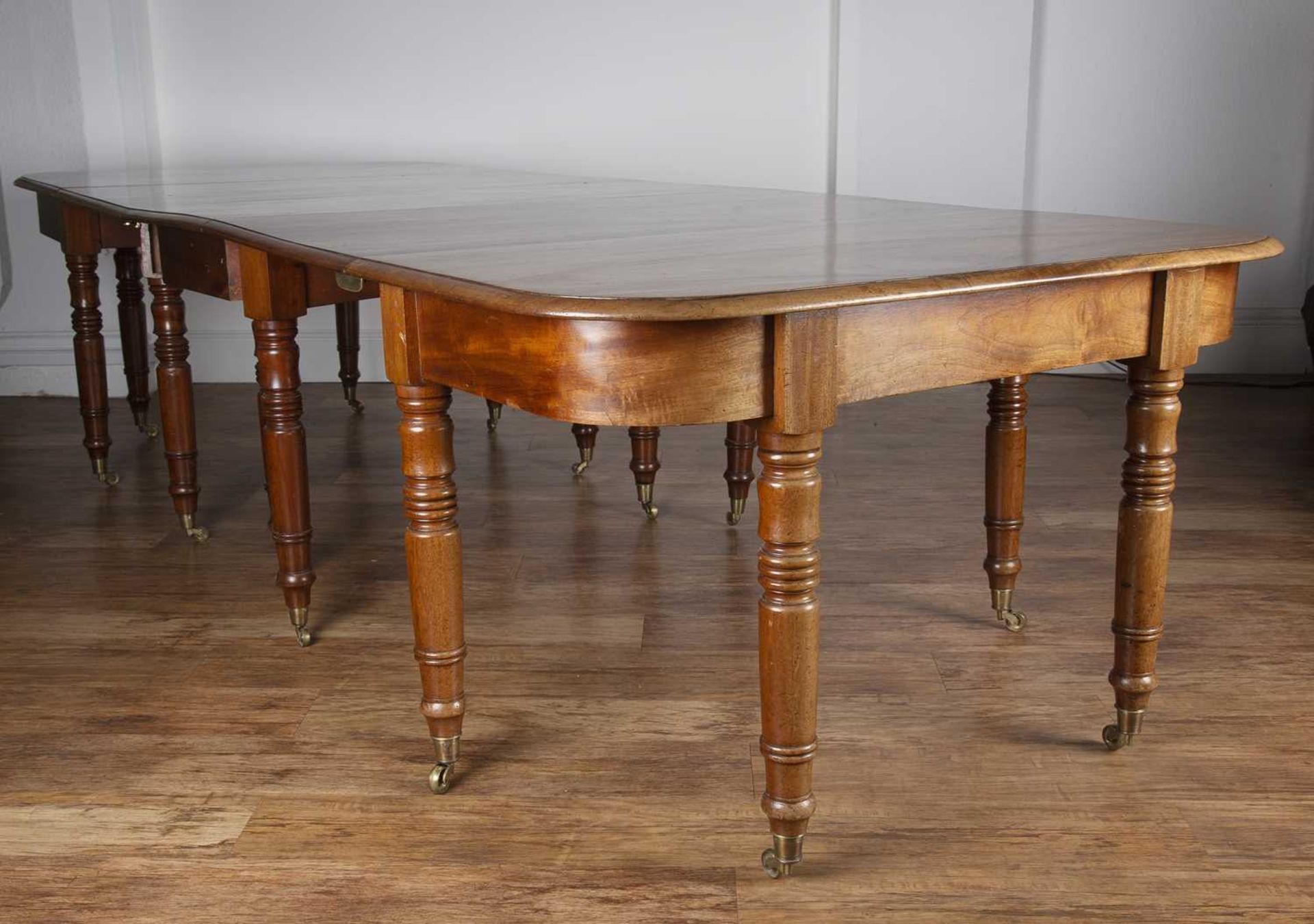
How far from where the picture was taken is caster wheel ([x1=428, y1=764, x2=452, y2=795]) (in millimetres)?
1755

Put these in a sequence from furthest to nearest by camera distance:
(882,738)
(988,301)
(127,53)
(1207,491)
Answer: (127,53) → (1207,491) → (882,738) → (988,301)

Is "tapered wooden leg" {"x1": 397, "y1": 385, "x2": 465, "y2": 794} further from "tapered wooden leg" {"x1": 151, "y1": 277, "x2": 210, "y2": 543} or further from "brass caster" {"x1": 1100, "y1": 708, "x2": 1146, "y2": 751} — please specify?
"tapered wooden leg" {"x1": 151, "y1": 277, "x2": 210, "y2": 543}

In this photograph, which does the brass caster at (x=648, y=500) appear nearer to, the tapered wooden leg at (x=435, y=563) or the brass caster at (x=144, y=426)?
the tapered wooden leg at (x=435, y=563)

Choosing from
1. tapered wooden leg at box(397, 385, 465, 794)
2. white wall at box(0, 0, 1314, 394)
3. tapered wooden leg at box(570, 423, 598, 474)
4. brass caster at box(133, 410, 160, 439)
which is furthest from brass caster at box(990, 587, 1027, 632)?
brass caster at box(133, 410, 160, 439)

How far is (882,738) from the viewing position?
1.89 metres

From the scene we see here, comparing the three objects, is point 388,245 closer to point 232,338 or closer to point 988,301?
point 988,301

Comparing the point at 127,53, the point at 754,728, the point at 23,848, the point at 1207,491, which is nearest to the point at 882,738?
the point at 754,728

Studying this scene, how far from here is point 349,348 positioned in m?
3.83

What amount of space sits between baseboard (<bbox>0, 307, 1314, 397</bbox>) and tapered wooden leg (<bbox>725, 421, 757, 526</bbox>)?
191cm

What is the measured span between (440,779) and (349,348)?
7.48 feet

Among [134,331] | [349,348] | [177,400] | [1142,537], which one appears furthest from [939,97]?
[1142,537]

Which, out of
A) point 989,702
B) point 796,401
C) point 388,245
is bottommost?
point 989,702

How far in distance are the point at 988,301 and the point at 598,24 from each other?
3.05m

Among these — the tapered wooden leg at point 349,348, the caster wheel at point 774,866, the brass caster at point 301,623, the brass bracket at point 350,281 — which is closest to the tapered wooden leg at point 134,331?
the tapered wooden leg at point 349,348
